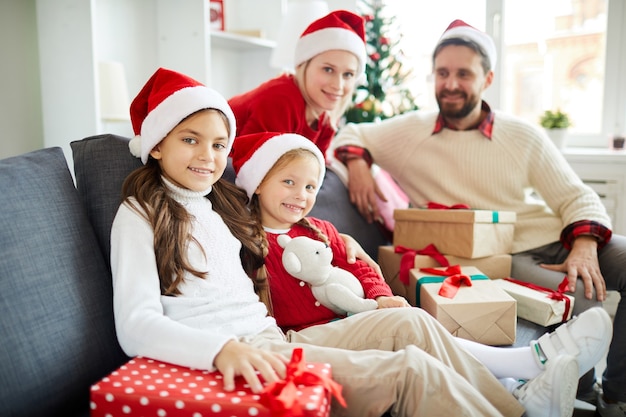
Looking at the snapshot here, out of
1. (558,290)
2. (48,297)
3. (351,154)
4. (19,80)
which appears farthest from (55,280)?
(19,80)

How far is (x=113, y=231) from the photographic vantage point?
125 cm

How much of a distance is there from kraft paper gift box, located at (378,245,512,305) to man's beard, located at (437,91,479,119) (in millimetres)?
615

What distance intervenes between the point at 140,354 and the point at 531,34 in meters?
3.43

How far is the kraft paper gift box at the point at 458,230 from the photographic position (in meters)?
1.92

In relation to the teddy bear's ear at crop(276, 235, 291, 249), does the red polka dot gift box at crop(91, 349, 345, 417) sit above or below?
below

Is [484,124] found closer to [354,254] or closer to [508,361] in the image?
[354,254]

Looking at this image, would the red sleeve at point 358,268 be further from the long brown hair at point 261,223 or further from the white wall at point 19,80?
the white wall at point 19,80

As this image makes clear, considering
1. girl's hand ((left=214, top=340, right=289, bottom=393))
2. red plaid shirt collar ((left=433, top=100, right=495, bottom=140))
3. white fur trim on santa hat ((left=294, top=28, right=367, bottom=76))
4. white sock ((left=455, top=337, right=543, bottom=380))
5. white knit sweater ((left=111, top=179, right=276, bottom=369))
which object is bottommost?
white sock ((left=455, top=337, right=543, bottom=380))

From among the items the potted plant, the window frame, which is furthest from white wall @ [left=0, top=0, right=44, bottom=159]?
the potted plant

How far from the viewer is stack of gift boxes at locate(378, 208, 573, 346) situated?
1.57m

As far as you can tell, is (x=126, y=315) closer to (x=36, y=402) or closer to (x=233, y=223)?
(x=36, y=402)

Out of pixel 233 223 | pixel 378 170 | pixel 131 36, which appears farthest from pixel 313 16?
pixel 233 223

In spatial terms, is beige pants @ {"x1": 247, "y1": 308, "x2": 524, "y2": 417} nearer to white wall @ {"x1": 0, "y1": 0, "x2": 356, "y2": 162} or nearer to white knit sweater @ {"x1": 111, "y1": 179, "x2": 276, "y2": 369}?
white knit sweater @ {"x1": 111, "y1": 179, "x2": 276, "y2": 369}

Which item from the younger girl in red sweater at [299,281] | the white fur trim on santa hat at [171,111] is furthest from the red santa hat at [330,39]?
the white fur trim on santa hat at [171,111]
